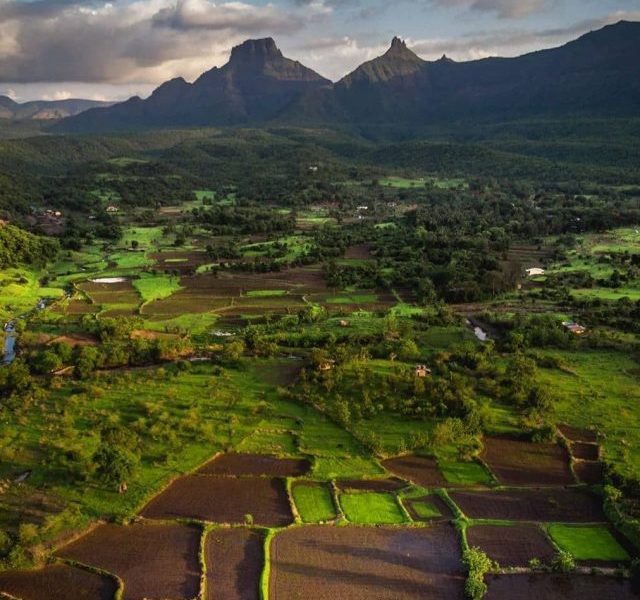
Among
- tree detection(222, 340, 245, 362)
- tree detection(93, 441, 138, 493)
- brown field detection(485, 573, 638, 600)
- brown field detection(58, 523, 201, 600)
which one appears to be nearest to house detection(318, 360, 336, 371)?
tree detection(222, 340, 245, 362)

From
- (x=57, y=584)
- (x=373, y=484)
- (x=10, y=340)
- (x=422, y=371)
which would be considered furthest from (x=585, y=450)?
(x=10, y=340)

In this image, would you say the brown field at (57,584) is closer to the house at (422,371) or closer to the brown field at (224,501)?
the brown field at (224,501)

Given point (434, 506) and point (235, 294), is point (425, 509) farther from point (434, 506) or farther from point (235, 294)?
point (235, 294)

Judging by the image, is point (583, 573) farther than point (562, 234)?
No

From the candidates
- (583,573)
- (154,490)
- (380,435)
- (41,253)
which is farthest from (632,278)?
(41,253)

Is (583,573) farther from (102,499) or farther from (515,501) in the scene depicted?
(102,499)
